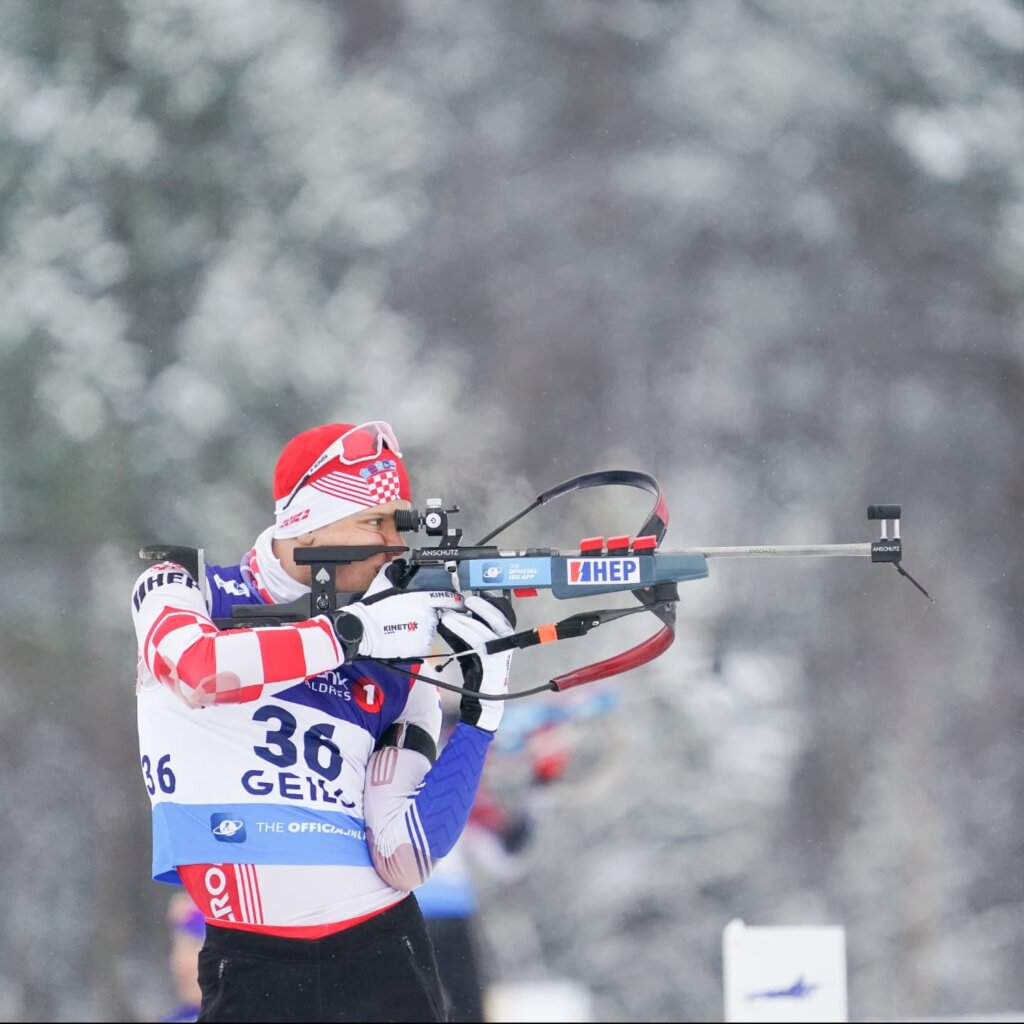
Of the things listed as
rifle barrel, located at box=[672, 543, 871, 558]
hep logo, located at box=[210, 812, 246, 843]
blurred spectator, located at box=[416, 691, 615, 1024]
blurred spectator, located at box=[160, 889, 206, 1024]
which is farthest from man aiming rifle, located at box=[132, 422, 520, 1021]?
blurred spectator, located at box=[160, 889, 206, 1024]

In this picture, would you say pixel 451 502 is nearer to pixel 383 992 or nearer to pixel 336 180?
pixel 336 180

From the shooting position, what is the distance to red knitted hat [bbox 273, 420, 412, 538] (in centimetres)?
248

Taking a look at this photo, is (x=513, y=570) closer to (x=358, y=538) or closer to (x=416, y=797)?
(x=358, y=538)

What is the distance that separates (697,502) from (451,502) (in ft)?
2.39

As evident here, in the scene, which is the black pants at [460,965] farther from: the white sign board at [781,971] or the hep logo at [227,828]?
the hep logo at [227,828]

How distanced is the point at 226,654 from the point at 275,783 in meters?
0.31

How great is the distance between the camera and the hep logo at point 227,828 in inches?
91.1

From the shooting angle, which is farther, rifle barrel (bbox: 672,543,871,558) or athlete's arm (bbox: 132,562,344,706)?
rifle barrel (bbox: 672,543,871,558)

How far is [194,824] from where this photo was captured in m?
2.32

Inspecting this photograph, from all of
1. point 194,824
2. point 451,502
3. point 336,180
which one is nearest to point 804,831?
point 451,502

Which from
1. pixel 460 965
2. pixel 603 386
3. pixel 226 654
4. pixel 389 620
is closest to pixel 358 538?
pixel 389 620

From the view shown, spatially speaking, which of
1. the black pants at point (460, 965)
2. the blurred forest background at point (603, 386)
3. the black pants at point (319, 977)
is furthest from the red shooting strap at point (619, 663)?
the black pants at point (460, 965)

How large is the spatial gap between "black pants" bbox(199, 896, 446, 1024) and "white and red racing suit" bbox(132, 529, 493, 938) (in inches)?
1.2

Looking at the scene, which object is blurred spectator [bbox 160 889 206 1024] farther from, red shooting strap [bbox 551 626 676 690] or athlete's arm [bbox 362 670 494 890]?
red shooting strap [bbox 551 626 676 690]
